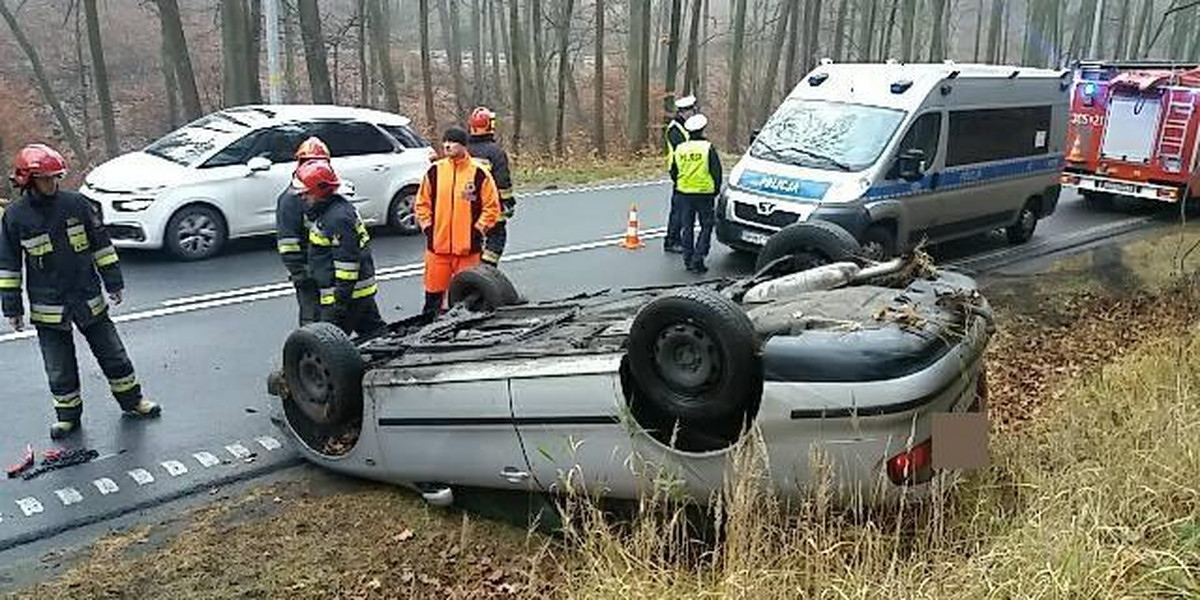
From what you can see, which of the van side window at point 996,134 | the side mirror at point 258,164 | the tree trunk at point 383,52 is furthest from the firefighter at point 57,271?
the tree trunk at point 383,52

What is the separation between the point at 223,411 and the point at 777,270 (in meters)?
3.52

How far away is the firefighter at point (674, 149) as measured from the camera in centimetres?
1075

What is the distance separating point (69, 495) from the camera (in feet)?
16.8

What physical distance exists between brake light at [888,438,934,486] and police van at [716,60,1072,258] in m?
5.69

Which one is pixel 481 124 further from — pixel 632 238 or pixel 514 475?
pixel 514 475

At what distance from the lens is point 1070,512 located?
3.66 meters

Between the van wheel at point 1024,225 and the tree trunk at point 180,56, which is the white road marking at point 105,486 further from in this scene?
the tree trunk at point 180,56

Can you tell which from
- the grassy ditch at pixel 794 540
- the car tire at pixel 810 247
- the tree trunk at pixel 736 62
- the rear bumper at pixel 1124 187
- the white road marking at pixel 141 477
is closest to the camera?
the grassy ditch at pixel 794 540

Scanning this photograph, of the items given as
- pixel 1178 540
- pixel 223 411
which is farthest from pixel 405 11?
pixel 1178 540

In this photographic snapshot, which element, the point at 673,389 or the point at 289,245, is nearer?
the point at 673,389

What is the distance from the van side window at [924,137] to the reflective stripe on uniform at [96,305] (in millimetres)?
7083

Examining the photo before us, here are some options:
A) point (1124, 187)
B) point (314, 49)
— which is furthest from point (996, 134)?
point (314, 49)

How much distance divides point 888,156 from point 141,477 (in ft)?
24.0

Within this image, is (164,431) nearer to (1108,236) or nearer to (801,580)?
(801,580)
